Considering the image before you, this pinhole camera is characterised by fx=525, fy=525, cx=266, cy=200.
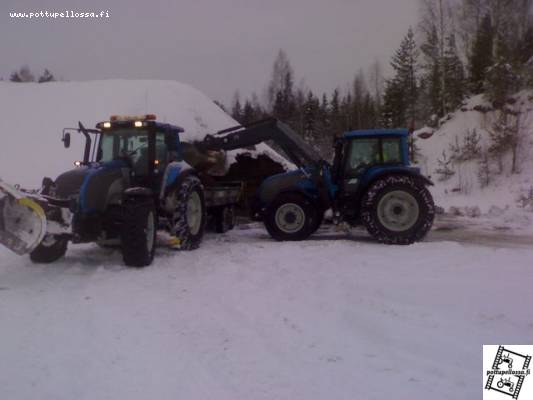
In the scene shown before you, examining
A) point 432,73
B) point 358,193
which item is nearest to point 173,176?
point 358,193

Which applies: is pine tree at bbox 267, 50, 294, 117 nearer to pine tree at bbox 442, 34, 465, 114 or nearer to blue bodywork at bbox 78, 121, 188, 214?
pine tree at bbox 442, 34, 465, 114

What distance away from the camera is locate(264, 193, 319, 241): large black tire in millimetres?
10078

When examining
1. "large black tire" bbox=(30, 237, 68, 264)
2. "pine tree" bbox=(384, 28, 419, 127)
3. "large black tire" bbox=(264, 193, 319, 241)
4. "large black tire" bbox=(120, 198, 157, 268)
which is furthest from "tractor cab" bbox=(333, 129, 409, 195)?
"pine tree" bbox=(384, 28, 419, 127)

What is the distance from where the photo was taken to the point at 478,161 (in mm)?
22938

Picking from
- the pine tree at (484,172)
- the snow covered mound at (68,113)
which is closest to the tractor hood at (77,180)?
the snow covered mound at (68,113)

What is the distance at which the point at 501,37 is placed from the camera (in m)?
31.6

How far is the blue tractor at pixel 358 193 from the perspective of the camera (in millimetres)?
9406

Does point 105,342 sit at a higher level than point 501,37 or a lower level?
lower

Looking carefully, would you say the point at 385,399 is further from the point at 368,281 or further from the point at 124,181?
the point at 124,181

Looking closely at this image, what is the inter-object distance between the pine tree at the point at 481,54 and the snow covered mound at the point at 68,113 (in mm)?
16493

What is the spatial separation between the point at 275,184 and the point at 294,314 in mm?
5568

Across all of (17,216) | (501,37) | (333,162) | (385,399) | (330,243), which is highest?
(501,37)

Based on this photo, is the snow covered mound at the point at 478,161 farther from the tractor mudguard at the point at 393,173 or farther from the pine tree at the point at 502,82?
the tractor mudguard at the point at 393,173

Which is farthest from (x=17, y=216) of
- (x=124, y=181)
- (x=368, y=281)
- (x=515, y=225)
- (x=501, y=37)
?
(x=501, y=37)
